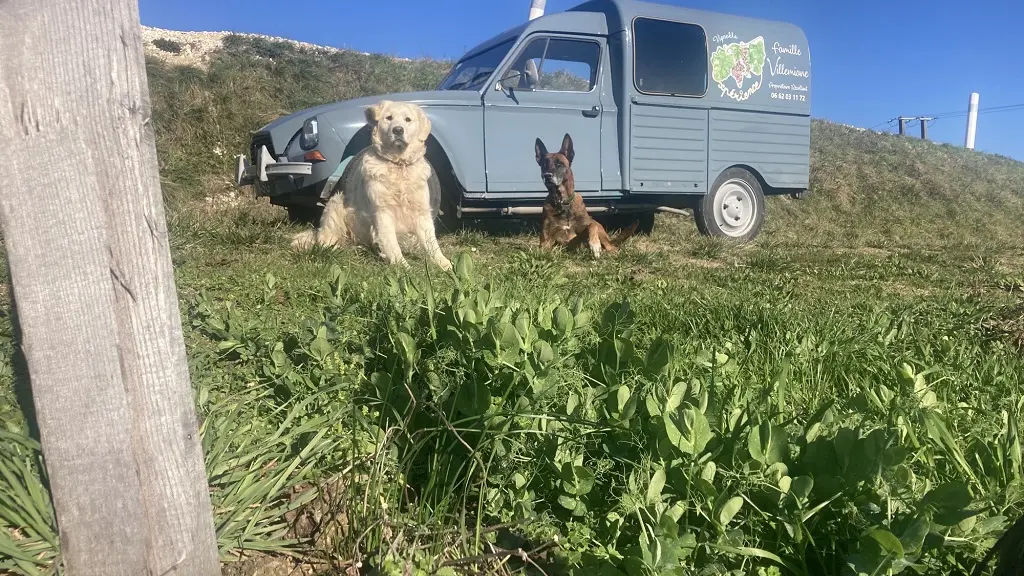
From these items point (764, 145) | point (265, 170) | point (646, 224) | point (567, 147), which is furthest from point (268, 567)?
point (764, 145)

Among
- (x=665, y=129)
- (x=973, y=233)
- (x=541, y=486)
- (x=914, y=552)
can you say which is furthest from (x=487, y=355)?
(x=973, y=233)

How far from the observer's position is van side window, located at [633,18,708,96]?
18.9ft

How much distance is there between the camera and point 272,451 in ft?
4.72

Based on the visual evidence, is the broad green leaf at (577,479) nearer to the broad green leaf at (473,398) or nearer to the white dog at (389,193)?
the broad green leaf at (473,398)

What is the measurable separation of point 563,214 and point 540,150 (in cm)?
59

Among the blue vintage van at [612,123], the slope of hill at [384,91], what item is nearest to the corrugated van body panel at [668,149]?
the blue vintage van at [612,123]

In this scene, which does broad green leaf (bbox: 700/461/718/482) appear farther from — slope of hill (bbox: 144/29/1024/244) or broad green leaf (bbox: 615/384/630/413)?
slope of hill (bbox: 144/29/1024/244)

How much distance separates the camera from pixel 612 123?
562 cm

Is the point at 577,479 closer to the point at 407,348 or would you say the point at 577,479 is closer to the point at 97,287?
the point at 407,348

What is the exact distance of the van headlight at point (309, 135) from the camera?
457cm

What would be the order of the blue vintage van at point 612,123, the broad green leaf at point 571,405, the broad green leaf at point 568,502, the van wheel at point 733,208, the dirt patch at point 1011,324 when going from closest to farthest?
the broad green leaf at point 568,502 < the broad green leaf at point 571,405 < the dirt patch at point 1011,324 < the blue vintage van at point 612,123 < the van wheel at point 733,208

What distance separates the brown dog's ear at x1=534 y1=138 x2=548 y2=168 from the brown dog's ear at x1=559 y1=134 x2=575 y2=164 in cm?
15

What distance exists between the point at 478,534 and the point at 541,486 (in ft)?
0.62

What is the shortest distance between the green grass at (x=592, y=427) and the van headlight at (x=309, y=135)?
5.47ft
